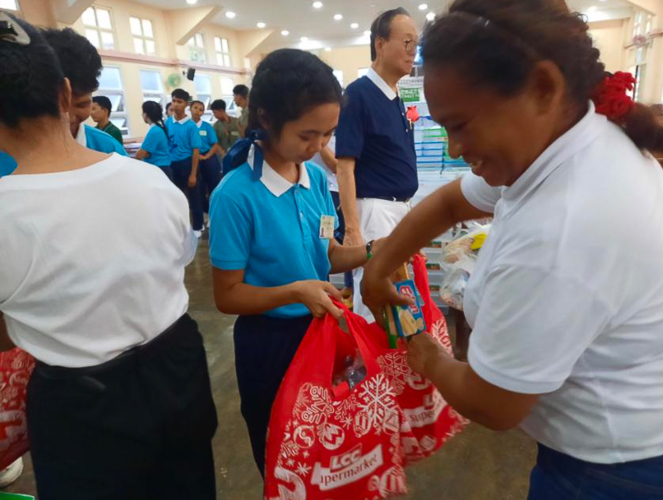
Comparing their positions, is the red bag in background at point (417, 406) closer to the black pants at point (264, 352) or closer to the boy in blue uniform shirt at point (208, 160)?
the black pants at point (264, 352)

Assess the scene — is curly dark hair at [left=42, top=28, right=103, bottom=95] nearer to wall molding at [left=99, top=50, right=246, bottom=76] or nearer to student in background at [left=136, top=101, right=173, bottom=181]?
student in background at [left=136, top=101, right=173, bottom=181]

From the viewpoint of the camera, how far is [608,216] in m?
0.54

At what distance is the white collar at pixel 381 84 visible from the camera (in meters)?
2.19

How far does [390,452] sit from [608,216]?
685mm

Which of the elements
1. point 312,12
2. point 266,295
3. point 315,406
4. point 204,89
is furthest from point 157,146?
point 312,12

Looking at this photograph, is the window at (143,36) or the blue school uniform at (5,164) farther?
the window at (143,36)

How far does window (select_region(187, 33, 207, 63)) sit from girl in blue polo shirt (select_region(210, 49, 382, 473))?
45.6 ft

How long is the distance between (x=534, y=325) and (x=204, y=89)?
1521cm

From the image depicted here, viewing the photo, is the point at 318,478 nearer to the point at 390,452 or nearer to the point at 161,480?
the point at 390,452

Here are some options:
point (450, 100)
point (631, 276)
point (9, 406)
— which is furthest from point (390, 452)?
point (9, 406)

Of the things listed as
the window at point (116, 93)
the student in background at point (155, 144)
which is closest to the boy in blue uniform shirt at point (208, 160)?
the student in background at point (155, 144)

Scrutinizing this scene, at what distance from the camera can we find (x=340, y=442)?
980mm

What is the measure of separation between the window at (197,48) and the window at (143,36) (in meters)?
1.67

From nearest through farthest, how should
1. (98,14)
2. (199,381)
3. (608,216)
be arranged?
A: (608,216)
(199,381)
(98,14)
